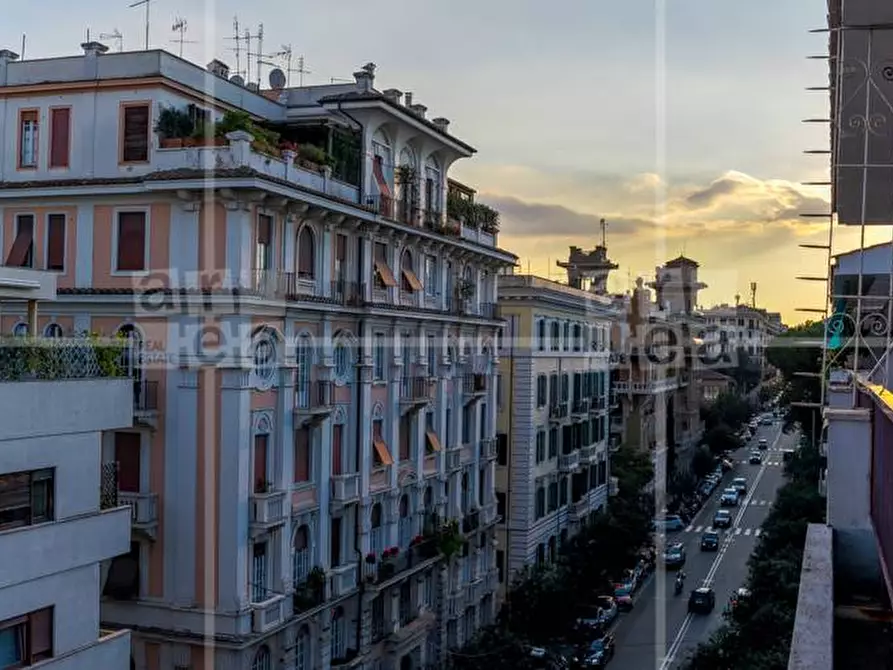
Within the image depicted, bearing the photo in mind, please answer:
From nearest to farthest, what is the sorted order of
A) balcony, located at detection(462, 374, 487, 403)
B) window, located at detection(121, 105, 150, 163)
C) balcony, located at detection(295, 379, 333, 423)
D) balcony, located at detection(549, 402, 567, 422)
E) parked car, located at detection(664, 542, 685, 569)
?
window, located at detection(121, 105, 150, 163) → balcony, located at detection(295, 379, 333, 423) → balcony, located at detection(462, 374, 487, 403) → balcony, located at detection(549, 402, 567, 422) → parked car, located at detection(664, 542, 685, 569)

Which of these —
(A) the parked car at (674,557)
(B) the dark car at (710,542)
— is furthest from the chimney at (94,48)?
(B) the dark car at (710,542)

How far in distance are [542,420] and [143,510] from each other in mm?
21292

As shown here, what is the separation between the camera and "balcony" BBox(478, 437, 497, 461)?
34.1 metres

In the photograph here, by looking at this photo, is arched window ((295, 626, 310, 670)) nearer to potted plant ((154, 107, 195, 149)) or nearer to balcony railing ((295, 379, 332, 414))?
balcony railing ((295, 379, 332, 414))

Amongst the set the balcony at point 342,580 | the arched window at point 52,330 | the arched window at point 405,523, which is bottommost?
the balcony at point 342,580

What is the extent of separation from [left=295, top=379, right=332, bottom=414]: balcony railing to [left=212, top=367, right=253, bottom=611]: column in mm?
2083

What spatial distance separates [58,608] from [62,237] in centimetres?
912

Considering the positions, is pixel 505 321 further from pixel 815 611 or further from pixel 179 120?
pixel 815 611

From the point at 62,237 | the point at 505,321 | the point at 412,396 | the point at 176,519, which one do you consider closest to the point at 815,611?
the point at 176,519

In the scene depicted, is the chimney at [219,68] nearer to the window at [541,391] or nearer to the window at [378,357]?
the window at [378,357]

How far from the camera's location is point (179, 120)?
21.0 m

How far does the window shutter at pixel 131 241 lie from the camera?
821 inches

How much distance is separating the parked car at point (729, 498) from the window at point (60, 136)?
49973mm

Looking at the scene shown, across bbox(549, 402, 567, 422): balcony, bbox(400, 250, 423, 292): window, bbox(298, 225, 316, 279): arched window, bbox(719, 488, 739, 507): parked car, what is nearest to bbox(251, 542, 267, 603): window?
bbox(298, 225, 316, 279): arched window
